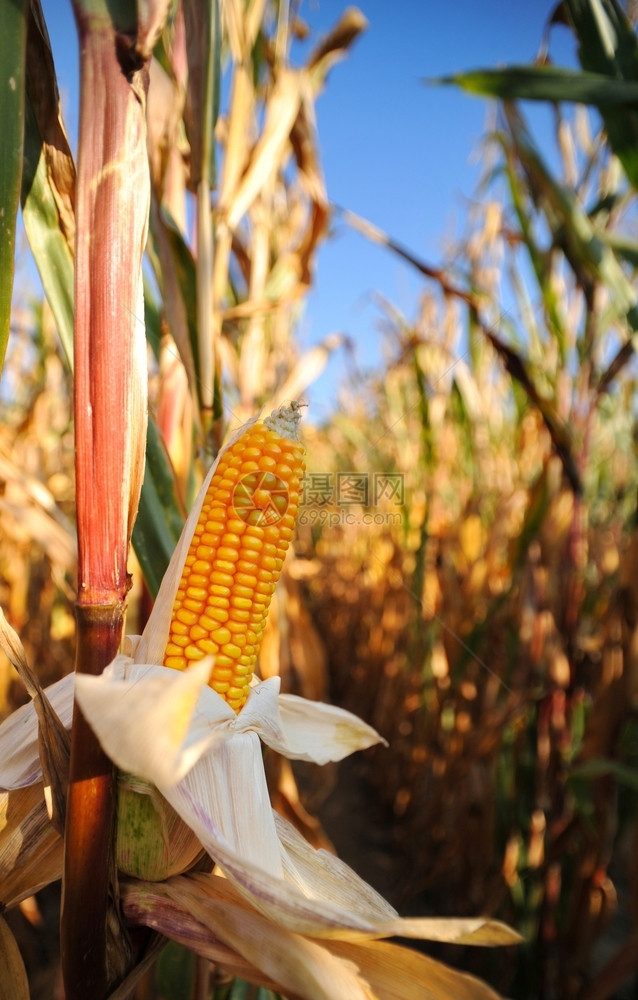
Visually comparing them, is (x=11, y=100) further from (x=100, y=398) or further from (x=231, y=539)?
(x=231, y=539)

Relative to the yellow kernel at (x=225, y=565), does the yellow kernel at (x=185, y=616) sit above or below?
below

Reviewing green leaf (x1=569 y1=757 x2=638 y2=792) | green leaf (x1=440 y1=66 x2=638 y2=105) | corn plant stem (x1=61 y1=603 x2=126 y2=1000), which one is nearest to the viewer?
corn plant stem (x1=61 y1=603 x2=126 y2=1000)

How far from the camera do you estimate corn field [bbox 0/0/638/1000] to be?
0.32m

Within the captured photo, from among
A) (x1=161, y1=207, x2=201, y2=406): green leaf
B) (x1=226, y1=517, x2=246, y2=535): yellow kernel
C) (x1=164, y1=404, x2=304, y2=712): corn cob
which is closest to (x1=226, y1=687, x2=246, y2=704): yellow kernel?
(x1=164, y1=404, x2=304, y2=712): corn cob

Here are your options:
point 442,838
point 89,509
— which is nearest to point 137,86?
point 89,509

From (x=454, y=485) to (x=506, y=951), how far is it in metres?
1.40

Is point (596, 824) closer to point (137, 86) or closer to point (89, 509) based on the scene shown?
point (89, 509)

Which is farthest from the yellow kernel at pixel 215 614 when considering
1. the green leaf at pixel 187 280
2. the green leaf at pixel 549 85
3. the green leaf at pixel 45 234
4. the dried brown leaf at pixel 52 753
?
the green leaf at pixel 549 85

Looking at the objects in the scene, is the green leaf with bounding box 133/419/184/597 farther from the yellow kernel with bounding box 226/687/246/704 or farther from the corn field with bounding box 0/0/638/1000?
the yellow kernel with bounding box 226/687/246/704

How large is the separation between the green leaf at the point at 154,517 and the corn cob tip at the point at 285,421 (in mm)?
118

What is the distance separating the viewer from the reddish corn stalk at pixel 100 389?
0.32m

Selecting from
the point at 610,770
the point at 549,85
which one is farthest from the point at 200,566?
the point at 610,770

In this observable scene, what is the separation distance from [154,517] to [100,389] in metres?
0.19

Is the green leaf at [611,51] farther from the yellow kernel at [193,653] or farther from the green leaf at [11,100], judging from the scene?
the yellow kernel at [193,653]
